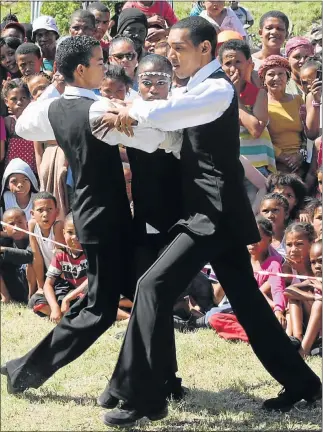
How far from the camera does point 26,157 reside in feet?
25.3

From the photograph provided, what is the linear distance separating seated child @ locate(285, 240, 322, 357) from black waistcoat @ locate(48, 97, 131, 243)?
1545 mm

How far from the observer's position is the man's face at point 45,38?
8.57 metres

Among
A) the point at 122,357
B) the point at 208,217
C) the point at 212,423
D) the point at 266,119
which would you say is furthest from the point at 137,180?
the point at 266,119

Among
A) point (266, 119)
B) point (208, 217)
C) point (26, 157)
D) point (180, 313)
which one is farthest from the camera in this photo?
point (26, 157)

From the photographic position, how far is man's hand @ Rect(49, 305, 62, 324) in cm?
657

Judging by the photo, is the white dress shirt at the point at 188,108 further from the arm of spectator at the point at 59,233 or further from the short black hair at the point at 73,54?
the arm of spectator at the point at 59,233

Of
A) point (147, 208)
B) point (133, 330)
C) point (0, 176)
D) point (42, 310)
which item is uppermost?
point (147, 208)

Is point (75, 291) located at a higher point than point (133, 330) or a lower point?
lower

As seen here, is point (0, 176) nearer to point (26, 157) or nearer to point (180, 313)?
point (26, 157)

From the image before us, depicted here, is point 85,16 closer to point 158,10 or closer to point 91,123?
point 158,10

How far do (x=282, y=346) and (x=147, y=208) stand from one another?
3.05 ft

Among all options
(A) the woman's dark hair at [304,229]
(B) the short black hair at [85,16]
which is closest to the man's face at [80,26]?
(B) the short black hair at [85,16]

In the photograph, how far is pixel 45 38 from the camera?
859 centimetres

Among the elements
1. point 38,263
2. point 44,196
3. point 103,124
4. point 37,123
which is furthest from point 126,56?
point 103,124
